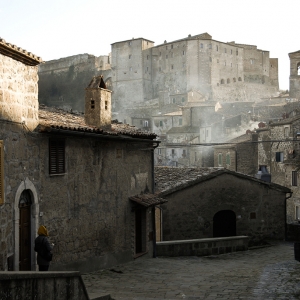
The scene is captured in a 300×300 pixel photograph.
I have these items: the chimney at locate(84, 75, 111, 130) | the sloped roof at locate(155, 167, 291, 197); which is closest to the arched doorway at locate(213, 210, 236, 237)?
the sloped roof at locate(155, 167, 291, 197)

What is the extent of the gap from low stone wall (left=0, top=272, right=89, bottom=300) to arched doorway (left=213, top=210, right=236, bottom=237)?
12396 millimetres

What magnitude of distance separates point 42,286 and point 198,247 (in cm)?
988

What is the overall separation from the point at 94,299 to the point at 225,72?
270ft

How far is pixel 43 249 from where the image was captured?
918 cm

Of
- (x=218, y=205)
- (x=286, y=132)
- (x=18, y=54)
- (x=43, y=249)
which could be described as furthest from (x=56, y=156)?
(x=286, y=132)

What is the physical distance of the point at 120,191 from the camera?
44.5 feet

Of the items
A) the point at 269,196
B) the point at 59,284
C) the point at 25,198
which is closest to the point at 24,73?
the point at 25,198

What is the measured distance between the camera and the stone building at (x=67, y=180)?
29.9ft

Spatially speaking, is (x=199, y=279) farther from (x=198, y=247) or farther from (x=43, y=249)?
(x=198, y=247)

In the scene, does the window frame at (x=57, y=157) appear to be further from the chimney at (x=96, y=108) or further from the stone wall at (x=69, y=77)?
the stone wall at (x=69, y=77)

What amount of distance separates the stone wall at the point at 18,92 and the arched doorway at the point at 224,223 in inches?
448

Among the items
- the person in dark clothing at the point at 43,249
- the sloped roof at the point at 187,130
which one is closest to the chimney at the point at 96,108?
the person in dark clothing at the point at 43,249

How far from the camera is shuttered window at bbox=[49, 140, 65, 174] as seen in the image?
412 inches

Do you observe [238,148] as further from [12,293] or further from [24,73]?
[12,293]
